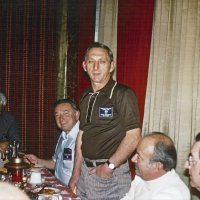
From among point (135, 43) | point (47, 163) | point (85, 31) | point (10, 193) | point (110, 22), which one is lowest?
point (47, 163)

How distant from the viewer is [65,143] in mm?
3564

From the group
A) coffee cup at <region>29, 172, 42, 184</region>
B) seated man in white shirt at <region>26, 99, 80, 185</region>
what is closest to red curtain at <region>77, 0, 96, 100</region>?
seated man in white shirt at <region>26, 99, 80, 185</region>

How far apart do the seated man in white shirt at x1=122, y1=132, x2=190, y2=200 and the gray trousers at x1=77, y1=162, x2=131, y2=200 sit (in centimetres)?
74

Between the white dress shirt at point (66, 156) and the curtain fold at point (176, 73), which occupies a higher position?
the curtain fold at point (176, 73)

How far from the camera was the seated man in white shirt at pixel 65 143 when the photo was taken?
3445 mm

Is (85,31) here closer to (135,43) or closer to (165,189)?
(135,43)

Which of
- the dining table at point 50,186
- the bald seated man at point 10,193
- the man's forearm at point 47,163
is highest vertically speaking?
the bald seated man at point 10,193

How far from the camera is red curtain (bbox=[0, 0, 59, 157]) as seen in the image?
5.23 metres

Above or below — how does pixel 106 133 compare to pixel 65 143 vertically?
above

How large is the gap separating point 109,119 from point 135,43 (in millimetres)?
2091

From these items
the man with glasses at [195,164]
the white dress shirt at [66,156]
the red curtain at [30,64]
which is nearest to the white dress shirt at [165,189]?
the man with glasses at [195,164]

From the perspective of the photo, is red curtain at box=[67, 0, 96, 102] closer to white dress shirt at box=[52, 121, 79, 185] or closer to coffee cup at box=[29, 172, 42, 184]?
white dress shirt at box=[52, 121, 79, 185]

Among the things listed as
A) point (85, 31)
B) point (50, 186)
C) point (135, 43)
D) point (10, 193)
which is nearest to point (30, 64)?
point (85, 31)

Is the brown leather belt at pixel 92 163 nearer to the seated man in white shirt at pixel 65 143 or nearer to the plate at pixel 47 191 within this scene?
the seated man in white shirt at pixel 65 143
